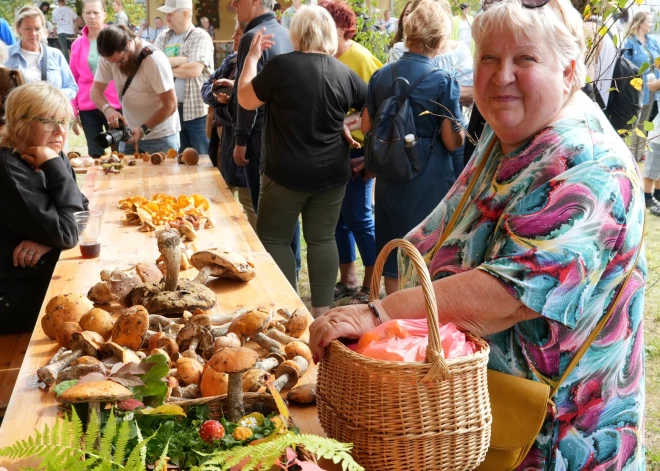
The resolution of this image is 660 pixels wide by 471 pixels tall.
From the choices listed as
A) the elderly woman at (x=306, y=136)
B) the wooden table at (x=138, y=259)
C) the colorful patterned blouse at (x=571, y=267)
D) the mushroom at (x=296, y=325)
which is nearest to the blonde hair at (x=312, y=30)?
the elderly woman at (x=306, y=136)

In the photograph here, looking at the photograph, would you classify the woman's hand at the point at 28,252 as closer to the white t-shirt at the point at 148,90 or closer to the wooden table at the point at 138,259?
the wooden table at the point at 138,259

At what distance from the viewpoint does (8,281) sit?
317cm

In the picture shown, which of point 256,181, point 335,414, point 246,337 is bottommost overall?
point 256,181

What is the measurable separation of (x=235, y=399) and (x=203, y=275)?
1088 millimetres

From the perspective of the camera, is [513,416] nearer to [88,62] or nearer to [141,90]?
[141,90]

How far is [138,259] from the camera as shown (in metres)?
2.94

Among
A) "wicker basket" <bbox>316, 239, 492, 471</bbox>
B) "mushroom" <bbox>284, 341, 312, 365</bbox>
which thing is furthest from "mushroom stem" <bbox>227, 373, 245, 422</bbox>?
"mushroom" <bbox>284, 341, 312, 365</bbox>

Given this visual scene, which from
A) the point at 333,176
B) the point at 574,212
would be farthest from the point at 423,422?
the point at 333,176

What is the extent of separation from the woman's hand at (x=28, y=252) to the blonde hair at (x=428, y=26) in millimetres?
2222

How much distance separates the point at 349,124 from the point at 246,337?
283 cm

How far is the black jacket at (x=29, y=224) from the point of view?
3.09m

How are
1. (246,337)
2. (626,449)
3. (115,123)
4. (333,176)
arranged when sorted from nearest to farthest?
(626,449) → (246,337) → (333,176) → (115,123)

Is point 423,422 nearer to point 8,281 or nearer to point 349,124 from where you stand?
point 8,281

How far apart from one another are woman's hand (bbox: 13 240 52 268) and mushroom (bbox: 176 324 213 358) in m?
1.49
